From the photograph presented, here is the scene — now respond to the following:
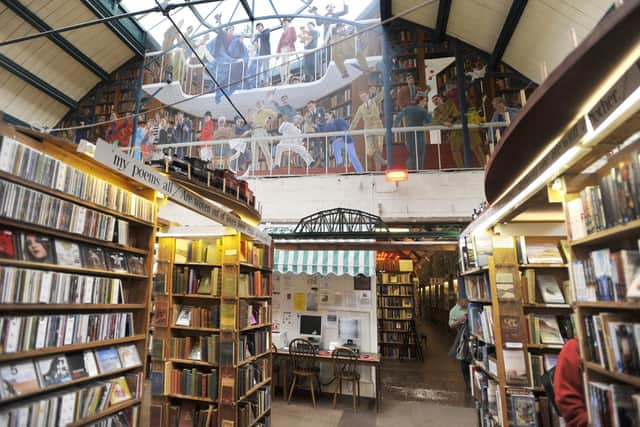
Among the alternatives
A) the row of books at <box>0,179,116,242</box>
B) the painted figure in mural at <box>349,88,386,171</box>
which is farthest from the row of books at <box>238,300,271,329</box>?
the painted figure in mural at <box>349,88,386,171</box>

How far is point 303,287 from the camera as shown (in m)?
6.65

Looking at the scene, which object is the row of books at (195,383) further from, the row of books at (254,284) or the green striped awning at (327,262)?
the green striped awning at (327,262)

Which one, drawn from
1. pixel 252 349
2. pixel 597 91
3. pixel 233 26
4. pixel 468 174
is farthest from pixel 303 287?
pixel 233 26

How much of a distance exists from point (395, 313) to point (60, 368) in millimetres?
7906

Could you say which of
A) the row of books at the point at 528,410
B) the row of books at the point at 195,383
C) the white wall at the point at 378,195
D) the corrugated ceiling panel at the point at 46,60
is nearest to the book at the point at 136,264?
the row of books at the point at 195,383

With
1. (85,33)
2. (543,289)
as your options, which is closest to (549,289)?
(543,289)

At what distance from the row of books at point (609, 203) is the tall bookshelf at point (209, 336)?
320 centimetres

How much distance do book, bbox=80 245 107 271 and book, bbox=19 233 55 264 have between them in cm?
24

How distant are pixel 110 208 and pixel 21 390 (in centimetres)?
118

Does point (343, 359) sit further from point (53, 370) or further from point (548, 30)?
point (548, 30)

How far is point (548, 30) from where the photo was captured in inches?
235

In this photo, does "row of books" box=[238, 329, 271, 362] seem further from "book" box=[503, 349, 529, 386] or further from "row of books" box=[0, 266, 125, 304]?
"book" box=[503, 349, 529, 386]

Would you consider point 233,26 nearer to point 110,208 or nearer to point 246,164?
point 246,164

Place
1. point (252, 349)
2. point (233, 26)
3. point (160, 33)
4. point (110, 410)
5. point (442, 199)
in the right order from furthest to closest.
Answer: point (160, 33) → point (233, 26) → point (442, 199) → point (252, 349) → point (110, 410)
